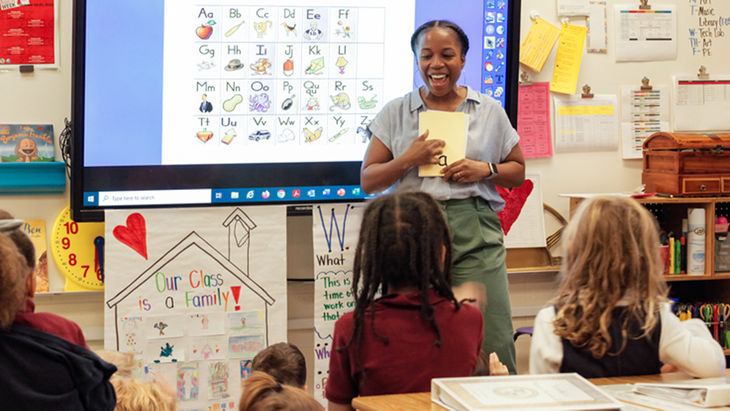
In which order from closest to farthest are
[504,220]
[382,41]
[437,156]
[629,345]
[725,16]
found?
[629,345], [437,156], [382,41], [504,220], [725,16]

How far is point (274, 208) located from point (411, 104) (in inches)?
28.3

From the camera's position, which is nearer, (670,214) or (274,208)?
(274,208)

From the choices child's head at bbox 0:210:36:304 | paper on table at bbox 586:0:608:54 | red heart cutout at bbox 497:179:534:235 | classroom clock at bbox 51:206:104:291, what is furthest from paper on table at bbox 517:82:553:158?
child's head at bbox 0:210:36:304

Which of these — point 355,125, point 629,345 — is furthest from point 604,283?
point 355,125

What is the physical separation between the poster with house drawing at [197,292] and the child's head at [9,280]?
1410 millimetres

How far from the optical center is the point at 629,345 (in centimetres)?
163

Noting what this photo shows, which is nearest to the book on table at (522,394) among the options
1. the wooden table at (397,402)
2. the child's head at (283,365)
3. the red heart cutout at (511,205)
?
the wooden table at (397,402)

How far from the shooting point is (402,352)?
1568 millimetres

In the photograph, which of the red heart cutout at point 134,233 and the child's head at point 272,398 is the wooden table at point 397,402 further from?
the red heart cutout at point 134,233

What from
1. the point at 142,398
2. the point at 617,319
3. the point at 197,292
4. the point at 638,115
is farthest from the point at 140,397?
the point at 638,115

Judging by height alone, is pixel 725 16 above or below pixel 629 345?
above

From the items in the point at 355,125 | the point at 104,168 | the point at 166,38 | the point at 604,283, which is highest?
the point at 166,38

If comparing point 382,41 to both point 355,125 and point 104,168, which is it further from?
point 104,168

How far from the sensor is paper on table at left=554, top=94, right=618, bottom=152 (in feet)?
11.6
